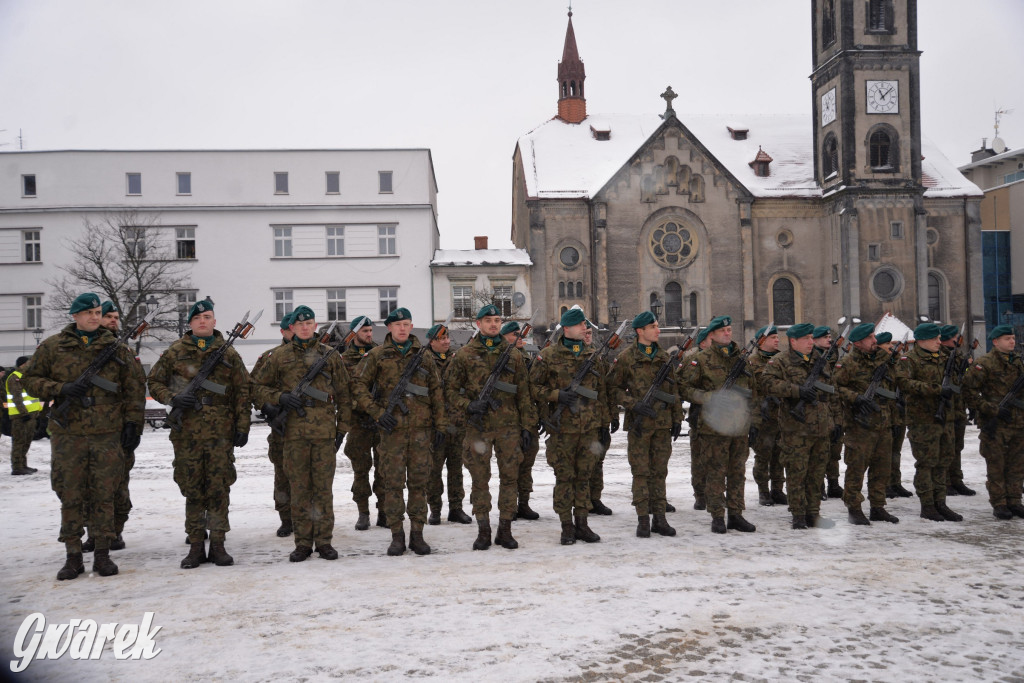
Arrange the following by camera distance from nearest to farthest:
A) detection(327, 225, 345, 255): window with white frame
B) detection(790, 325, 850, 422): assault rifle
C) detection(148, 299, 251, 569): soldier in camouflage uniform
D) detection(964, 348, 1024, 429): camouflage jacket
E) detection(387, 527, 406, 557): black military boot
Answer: detection(148, 299, 251, 569): soldier in camouflage uniform
detection(387, 527, 406, 557): black military boot
detection(790, 325, 850, 422): assault rifle
detection(964, 348, 1024, 429): camouflage jacket
detection(327, 225, 345, 255): window with white frame

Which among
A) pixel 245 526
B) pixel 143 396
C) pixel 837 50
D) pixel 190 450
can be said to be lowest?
pixel 245 526

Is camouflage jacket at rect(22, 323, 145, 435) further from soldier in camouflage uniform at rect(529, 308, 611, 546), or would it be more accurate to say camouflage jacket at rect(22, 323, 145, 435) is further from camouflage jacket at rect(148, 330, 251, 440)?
soldier in camouflage uniform at rect(529, 308, 611, 546)

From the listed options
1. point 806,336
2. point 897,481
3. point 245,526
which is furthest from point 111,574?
point 897,481

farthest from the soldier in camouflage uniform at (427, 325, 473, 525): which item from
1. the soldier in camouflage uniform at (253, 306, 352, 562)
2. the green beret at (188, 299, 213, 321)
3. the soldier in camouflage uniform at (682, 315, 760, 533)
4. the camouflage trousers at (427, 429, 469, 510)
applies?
the soldier in camouflage uniform at (682, 315, 760, 533)

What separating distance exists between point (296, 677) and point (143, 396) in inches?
146

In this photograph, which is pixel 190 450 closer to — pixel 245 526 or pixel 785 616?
pixel 245 526

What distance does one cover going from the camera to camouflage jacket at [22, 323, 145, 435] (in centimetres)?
679

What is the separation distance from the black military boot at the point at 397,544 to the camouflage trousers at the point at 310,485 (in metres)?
0.57

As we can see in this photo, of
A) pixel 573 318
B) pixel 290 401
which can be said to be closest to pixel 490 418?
pixel 573 318

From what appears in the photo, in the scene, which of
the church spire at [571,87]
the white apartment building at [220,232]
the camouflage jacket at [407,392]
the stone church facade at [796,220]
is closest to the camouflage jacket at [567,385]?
the camouflage jacket at [407,392]

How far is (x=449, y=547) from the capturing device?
7.79 metres

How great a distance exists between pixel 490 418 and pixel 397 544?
1442 millimetres

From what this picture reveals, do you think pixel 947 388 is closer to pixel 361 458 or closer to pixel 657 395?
pixel 657 395

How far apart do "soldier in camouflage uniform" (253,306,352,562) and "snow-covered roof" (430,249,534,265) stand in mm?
33811
